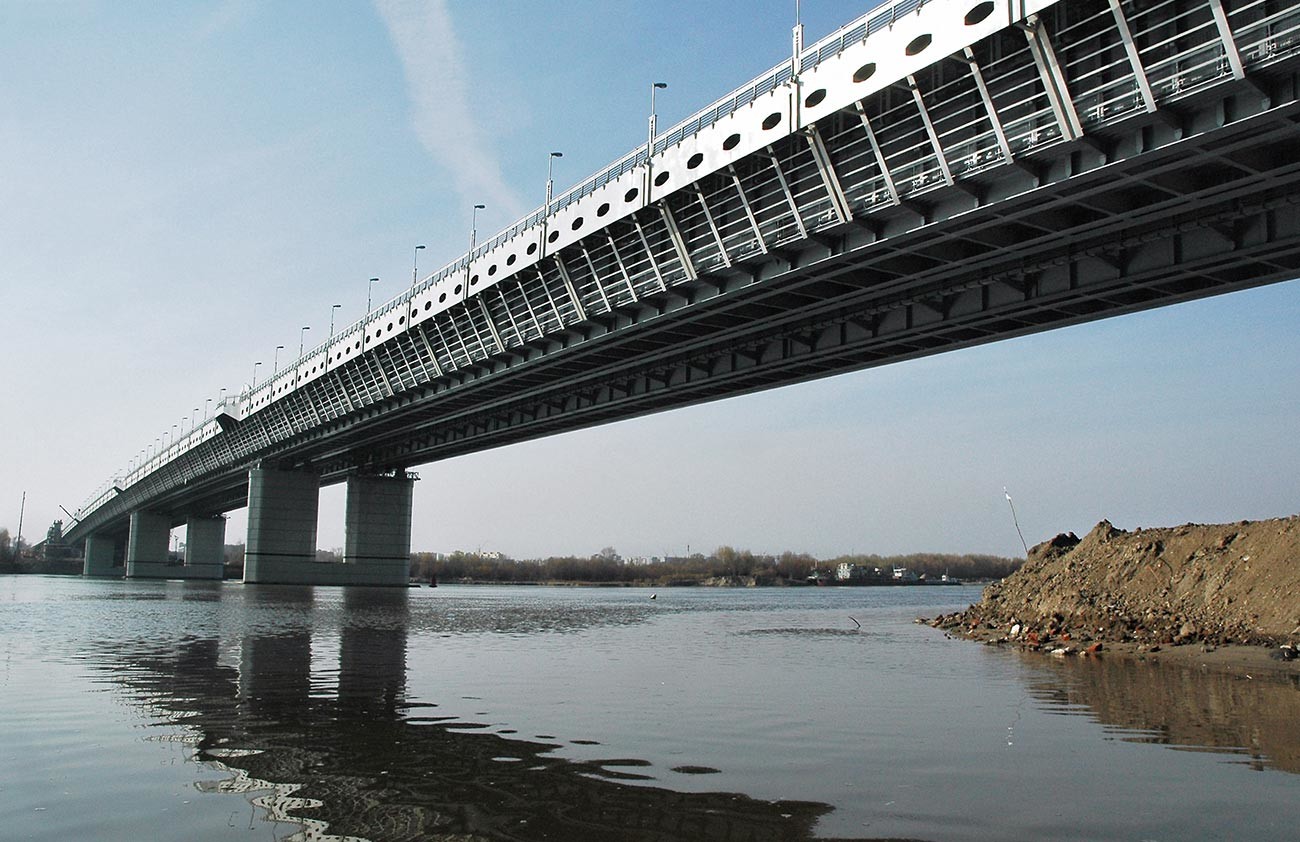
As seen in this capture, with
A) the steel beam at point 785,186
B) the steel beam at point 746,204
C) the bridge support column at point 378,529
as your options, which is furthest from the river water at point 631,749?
the bridge support column at point 378,529

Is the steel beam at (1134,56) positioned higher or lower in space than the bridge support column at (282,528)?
higher

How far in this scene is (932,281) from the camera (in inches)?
1282

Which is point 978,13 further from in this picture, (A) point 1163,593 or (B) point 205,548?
(B) point 205,548

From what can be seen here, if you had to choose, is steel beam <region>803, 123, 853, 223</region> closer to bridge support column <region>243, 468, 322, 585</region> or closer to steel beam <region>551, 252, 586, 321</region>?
steel beam <region>551, 252, 586, 321</region>

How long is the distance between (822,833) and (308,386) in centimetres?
7305

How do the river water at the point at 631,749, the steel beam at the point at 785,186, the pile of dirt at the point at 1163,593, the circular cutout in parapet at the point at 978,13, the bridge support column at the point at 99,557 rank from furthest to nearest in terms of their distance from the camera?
the bridge support column at the point at 99,557, the steel beam at the point at 785,186, the pile of dirt at the point at 1163,593, the circular cutout in parapet at the point at 978,13, the river water at the point at 631,749

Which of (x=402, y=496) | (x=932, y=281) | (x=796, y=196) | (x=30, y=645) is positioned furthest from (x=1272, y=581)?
(x=402, y=496)

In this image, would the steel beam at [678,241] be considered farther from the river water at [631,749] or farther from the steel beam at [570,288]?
the river water at [631,749]

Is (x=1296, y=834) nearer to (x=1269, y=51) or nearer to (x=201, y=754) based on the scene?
(x=201, y=754)

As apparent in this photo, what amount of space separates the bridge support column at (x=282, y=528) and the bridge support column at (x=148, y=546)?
63.9 metres

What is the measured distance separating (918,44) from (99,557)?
19910 centimetres

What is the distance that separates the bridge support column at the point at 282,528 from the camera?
301 ft

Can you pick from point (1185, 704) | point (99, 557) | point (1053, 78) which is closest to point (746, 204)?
point (1053, 78)

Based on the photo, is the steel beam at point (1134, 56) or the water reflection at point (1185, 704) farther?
the steel beam at point (1134, 56)
